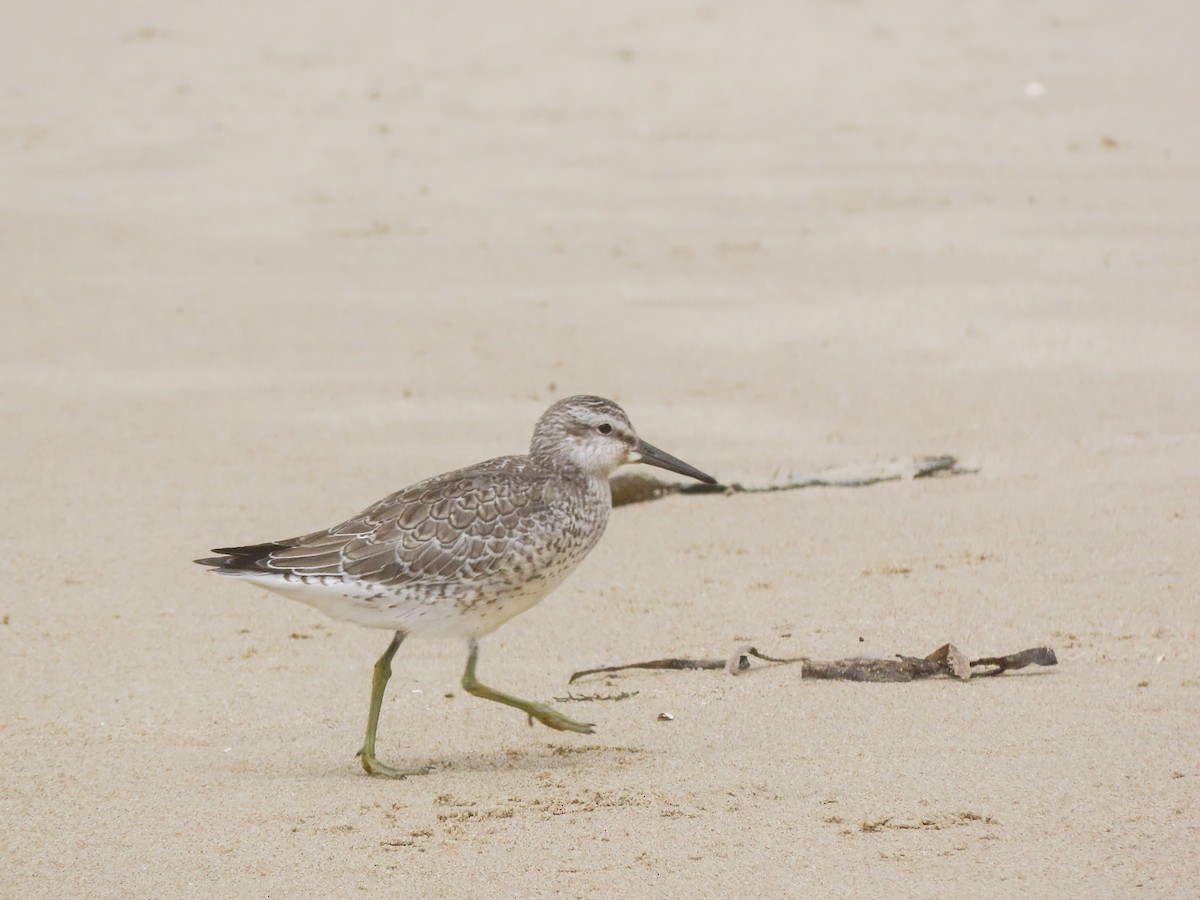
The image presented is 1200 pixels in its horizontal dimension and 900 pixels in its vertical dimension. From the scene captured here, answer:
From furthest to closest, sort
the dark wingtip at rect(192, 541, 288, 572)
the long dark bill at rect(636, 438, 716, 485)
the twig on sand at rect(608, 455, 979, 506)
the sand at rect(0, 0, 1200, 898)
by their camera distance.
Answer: the twig on sand at rect(608, 455, 979, 506)
the long dark bill at rect(636, 438, 716, 485)
the dark wingtip at rect(192, 541, 288, 572)
the sand at rect(0, 0, 1200, 898)

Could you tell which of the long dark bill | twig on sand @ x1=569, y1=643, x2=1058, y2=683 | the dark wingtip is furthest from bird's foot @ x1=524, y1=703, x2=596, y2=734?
the long dark bill

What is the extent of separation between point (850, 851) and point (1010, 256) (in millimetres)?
7132

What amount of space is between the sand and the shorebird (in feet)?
1.28

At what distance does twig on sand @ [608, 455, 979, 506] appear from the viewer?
780 centimetres

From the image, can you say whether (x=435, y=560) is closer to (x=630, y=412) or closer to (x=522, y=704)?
(x=522, y=704)

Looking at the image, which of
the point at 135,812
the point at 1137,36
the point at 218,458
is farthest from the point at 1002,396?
the point at 1137,36

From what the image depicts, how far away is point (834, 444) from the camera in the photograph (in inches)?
332

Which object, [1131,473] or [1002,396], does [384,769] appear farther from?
[1002,396]

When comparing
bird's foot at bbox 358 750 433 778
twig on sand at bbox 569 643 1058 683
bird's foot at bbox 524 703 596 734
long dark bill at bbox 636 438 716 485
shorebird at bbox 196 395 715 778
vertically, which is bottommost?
bird's foot at bbox 358 750 433 778

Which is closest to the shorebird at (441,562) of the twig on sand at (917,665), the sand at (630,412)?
the sand at (630,412)

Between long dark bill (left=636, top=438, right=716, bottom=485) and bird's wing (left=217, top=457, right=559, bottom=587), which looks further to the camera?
long dark bill (left=636, top=438, right=716, bottom=485)

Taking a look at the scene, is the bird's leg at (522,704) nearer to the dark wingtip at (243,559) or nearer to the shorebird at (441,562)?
the shorebird at (441,562)

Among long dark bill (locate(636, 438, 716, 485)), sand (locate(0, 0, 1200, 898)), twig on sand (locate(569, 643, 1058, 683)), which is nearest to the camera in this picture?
sand (locate(0, 0, 1200, 898))

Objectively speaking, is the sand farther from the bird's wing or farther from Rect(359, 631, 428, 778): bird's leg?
the bird's wing
